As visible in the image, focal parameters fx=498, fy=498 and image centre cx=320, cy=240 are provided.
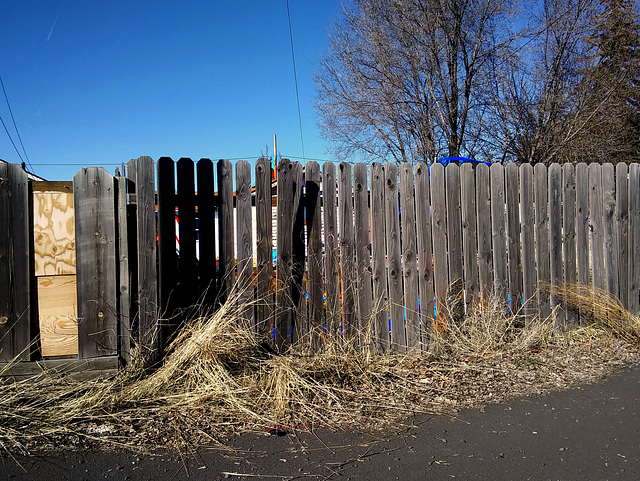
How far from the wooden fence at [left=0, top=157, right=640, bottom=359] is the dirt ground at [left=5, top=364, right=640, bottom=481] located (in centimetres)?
127

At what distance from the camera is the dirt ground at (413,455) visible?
2645mm

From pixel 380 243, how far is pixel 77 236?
2581mm

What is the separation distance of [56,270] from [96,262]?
31 cm

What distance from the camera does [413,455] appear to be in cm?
286

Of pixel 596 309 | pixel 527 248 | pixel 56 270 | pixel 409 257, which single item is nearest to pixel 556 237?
pixel 527 248

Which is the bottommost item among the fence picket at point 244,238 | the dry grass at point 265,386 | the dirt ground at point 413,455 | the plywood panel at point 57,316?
the dirt ground at point 413,455

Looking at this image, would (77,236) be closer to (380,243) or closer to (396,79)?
(380,243)

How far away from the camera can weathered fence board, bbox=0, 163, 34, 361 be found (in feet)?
12.0

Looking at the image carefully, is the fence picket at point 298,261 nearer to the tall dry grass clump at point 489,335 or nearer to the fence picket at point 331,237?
the fence picket at point 331,237

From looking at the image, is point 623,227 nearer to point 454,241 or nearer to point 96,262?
point 454,241

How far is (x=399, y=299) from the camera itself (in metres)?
4.75

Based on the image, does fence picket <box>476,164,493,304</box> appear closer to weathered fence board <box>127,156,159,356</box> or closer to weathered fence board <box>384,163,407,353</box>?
weathered fence board <box>384,163,407,353</box>

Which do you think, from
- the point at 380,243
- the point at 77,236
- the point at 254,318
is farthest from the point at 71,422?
the point at 380,243

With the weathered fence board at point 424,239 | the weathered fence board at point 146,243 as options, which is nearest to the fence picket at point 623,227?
the weathered fence board at point 424,239
